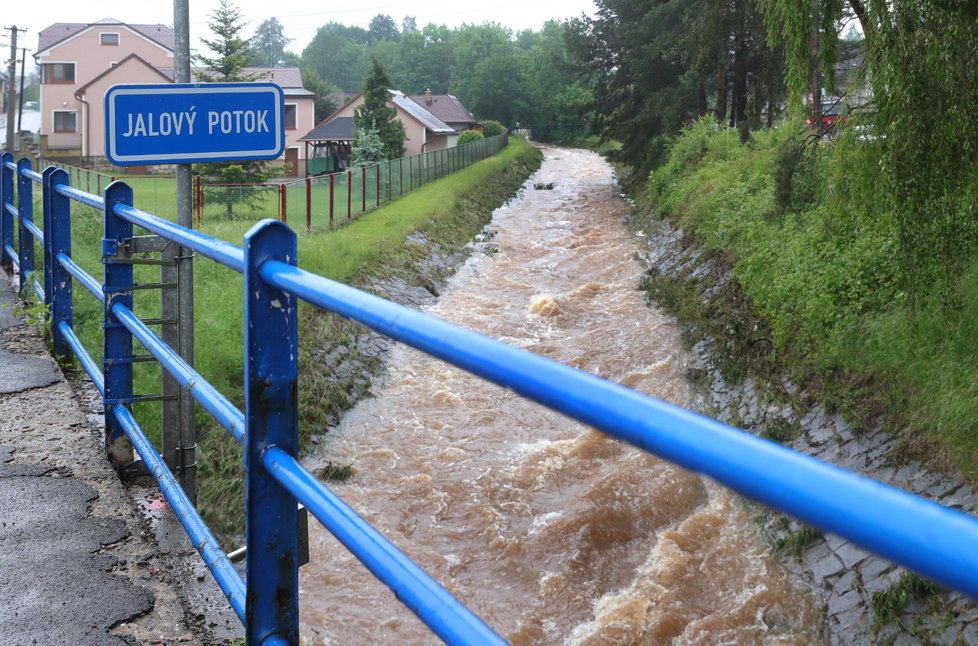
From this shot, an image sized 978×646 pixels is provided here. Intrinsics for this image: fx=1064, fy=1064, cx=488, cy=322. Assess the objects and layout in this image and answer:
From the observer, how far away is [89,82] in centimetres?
5812

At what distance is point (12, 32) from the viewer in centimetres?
5141

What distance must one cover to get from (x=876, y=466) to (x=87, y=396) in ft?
19.9

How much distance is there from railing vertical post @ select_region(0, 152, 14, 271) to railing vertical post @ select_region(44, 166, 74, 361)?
3.80 meters

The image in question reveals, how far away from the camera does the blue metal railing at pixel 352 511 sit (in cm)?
95

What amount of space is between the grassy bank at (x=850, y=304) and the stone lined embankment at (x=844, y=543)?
210 mm

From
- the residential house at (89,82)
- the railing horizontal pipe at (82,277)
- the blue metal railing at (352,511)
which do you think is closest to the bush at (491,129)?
the residential house at (89,82)

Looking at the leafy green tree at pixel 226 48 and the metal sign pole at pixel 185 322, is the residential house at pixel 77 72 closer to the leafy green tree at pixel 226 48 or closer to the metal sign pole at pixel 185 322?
the leafy green tree at pixel 226 48

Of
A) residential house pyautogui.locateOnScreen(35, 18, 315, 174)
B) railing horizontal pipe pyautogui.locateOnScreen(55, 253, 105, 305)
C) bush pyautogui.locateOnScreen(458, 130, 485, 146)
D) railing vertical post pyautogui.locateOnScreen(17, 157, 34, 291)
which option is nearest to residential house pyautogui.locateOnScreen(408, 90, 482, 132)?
bush pyautogui.locateOnScreen(458, 130, 485, 146)

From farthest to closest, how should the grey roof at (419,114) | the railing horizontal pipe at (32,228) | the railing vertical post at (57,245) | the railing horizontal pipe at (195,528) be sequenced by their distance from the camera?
the grey roof at (419,114), the railing horizontal pipe at (32,228), the railing vertical post at (57,245), the railing horizontal pipe at (195,528)

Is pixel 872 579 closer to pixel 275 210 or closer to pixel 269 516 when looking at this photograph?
pixel 269 516

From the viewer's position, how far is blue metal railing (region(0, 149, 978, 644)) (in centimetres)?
95

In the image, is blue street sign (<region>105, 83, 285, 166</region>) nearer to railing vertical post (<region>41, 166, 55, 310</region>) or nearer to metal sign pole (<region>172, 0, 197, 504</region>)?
metal sign pole (<region>172, 0, 197, 504</region>)

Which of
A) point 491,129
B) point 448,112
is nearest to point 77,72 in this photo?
point 448,112

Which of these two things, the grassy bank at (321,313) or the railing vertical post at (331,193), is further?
the railing vertical post at (331,193)
